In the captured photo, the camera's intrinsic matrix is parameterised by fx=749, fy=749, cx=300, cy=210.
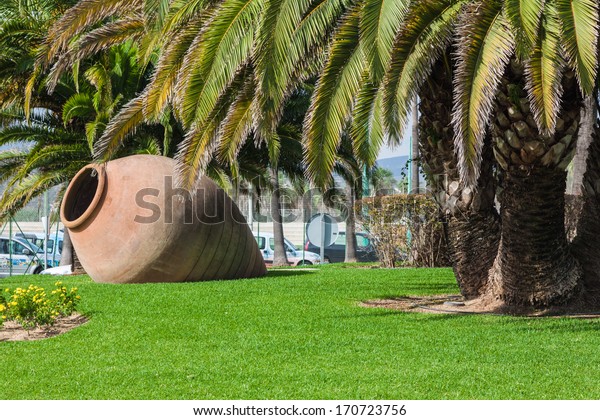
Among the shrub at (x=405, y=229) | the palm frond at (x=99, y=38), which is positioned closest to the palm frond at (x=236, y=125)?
the palm frond at (x=99, y=38)

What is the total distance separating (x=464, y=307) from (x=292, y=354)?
353 cm

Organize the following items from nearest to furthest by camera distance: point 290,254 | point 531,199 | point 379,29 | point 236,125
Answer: point 379,29 < point 236,125 < point 531,199 < point 290,254

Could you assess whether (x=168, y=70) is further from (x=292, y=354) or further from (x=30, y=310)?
(x=292, y=354)

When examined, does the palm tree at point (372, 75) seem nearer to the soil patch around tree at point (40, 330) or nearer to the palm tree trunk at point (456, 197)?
the palm tree trunk at point (456, 197)

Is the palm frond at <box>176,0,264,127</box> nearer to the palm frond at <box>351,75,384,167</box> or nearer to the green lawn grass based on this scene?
the palm frond at <box>351,75,384,167</box>

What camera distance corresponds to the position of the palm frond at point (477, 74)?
6812 mm

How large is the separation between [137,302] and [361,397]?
17.7 ft

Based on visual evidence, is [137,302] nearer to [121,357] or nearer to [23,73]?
[121,357]

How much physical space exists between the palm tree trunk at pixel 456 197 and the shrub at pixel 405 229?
698 centimetres

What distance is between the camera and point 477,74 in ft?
22.8

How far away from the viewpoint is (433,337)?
7516 millimetres

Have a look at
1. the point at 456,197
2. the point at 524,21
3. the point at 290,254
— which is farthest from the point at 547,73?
the point at 290,254

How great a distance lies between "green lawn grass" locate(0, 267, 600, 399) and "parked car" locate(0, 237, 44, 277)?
50.5 feet

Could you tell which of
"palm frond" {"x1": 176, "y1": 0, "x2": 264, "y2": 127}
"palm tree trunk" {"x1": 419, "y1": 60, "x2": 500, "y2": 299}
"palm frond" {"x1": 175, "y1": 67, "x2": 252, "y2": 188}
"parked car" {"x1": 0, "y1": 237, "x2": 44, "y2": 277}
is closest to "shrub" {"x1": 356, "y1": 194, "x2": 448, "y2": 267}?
"palm tree trunk" {"x1": 419, "y1": 60, "x2": 500, "y2": 299}
